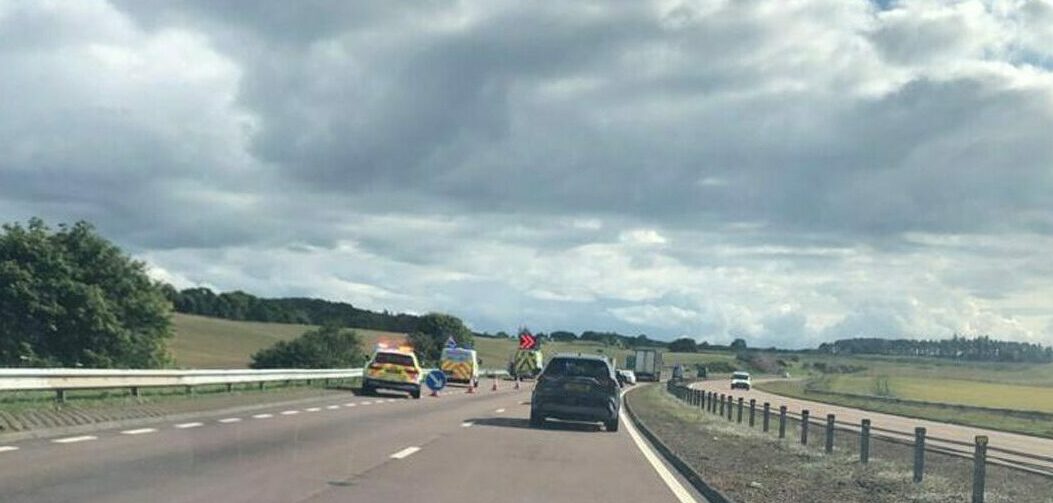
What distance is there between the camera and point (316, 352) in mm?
66000

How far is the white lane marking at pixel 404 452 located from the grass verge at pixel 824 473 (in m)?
4.30

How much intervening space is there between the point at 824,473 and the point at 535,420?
36.3 ft

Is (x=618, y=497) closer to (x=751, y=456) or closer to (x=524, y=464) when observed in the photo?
→ (x=524, y=464)

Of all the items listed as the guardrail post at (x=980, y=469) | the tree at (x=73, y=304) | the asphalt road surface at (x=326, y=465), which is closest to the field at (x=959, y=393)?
the asphalt road surface at (x=326, y=465)

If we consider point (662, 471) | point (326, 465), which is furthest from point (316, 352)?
point (326, 465)

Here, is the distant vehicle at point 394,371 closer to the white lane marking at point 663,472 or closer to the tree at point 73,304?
the tree at point 73,304

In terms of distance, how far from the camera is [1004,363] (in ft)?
342

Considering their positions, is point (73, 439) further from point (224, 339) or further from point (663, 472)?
point (224, 339)

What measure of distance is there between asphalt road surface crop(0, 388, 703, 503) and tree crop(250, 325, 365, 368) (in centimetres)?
3883

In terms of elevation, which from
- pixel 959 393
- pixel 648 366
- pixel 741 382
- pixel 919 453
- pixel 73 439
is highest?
pixel 648 366

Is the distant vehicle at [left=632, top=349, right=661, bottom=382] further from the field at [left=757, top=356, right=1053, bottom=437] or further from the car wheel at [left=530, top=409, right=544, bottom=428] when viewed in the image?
the car wheel at [left=530, top=409, right=544, bottom=428]

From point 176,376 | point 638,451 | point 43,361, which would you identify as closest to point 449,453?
point 638,451

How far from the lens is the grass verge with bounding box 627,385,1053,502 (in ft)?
50.7

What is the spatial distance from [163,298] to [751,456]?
105 feet
